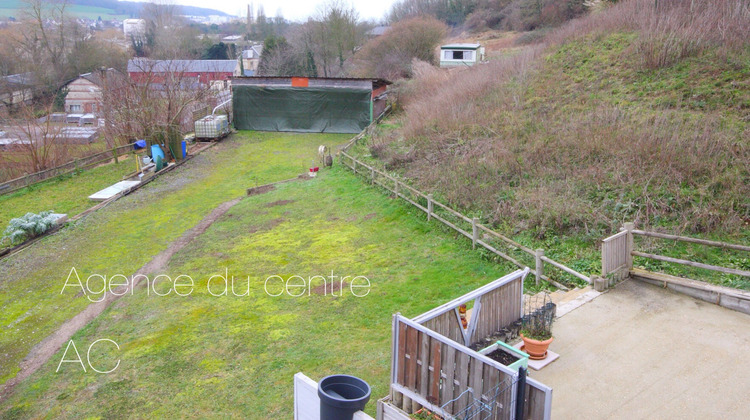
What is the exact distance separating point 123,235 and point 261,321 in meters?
8.27

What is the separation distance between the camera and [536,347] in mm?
6902

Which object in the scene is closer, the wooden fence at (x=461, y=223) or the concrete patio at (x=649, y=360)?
the concrete patio at (x=649, y=360)

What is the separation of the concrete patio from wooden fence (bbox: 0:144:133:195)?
21.9m

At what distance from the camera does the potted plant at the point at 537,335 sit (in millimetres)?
6893

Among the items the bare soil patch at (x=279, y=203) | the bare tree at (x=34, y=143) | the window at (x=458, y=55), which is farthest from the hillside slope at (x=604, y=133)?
the bare tree at (x=34, y=143)

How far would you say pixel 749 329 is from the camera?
7559 mm

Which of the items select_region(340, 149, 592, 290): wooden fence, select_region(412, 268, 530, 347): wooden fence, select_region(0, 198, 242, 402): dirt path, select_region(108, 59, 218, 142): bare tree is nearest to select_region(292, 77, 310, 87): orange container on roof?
select_region(108, 59, 218, 142): bare tree

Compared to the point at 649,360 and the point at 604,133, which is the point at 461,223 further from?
the point at 649,360

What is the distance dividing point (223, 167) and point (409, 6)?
70456 millimetres

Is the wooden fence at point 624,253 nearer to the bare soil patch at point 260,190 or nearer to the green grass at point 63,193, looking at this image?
the bare soil patch at point 260,190

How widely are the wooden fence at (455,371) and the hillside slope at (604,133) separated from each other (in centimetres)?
550

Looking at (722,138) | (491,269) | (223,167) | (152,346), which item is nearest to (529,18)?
(223,167)

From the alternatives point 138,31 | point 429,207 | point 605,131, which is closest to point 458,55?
point 605,131

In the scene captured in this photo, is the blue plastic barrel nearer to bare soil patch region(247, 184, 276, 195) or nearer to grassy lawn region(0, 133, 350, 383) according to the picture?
grassy lawn region(0, 133, 350, 383)
